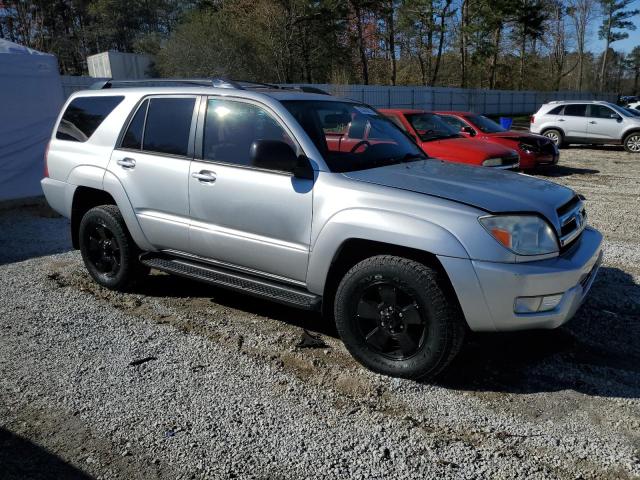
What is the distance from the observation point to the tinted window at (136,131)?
4.70 metres

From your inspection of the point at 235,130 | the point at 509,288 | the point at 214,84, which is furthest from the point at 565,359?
the point at 214,84

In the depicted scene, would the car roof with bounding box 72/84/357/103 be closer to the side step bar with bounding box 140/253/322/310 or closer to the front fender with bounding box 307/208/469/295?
the front fender with bounding box 307/208/469/295

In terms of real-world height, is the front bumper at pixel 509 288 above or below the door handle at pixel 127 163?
below

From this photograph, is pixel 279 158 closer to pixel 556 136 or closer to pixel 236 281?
pixel 236 281

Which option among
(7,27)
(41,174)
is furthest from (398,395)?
(7,27)

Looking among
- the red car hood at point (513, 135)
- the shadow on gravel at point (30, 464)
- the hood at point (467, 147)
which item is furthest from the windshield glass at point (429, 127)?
the shadow on gravel at point (30, 464)

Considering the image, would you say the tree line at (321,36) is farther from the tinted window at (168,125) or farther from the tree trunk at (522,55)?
the tinted window at (168,125)

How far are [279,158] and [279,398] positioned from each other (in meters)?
1.55

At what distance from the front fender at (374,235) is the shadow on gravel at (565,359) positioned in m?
0.96

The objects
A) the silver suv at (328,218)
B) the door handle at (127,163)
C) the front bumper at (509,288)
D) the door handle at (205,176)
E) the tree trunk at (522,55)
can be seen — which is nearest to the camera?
the front bumper at (509,288)

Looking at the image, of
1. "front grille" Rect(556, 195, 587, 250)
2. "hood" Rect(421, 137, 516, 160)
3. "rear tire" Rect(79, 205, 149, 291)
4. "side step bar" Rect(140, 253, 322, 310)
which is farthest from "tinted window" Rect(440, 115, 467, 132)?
"side step bar" Rect(140, 253, 322, 310)

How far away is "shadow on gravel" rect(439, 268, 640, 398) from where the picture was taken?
135 inches

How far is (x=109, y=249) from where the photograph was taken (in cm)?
507

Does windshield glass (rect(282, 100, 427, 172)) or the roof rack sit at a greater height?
the roof rack
